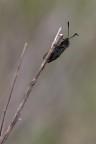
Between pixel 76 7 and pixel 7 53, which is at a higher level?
pixel 76 7

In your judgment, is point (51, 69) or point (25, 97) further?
point (51, 69)

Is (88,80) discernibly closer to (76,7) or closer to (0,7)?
(76,7)

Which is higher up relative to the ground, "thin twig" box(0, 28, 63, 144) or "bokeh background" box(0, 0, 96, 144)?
"thin twig" box(0, 28, 63, 144)

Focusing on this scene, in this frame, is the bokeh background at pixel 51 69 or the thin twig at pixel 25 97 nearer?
the thin twig at pixel 25 97

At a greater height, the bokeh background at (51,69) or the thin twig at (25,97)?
the thin twig at (25,97)

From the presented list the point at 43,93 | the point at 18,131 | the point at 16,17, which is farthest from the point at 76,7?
the point at 18,131

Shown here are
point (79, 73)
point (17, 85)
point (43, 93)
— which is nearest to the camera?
point (17, 85)

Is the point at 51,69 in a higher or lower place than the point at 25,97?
lower

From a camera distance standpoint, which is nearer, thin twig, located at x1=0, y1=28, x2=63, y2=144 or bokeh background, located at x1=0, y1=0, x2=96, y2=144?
thin twig, located at x1=0, y1=28, x2=63, y2=144
